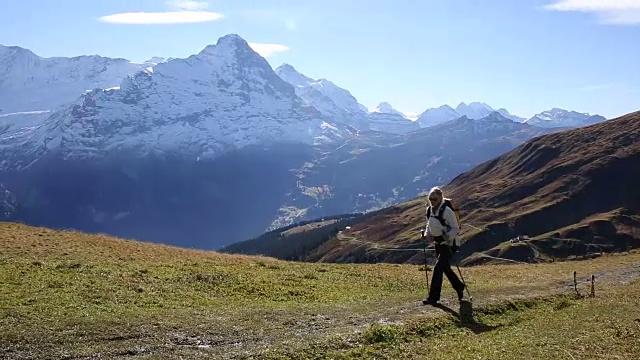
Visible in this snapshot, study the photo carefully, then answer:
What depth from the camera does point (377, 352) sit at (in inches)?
669

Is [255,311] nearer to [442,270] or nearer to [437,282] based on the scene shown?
[437,282]

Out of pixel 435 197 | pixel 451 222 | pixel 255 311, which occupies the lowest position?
pixel 255 311

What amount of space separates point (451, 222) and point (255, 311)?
845 cm

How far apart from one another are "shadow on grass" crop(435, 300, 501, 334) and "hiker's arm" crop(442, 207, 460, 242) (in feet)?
8.86

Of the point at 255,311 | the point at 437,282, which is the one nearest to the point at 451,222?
the point at 437,282

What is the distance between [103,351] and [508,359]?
11269mm

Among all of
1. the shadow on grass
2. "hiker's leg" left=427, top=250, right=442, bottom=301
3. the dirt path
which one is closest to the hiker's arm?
"hiker's leg" left=427, top=250, right=442, bottom=301

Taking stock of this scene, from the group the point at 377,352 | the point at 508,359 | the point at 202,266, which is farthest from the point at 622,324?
the point at 202,266

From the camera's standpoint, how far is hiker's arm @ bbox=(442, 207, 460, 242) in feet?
77.1

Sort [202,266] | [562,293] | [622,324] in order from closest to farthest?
[622,324], [562,293], [202,266]

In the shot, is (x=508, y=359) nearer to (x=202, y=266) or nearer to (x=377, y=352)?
(x=377, y=352)

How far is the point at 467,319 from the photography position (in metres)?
21.7

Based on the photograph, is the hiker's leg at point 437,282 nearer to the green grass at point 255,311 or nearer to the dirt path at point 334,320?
the dirt path at point 334,320

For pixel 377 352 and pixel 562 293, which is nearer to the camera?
pixel 377 352
